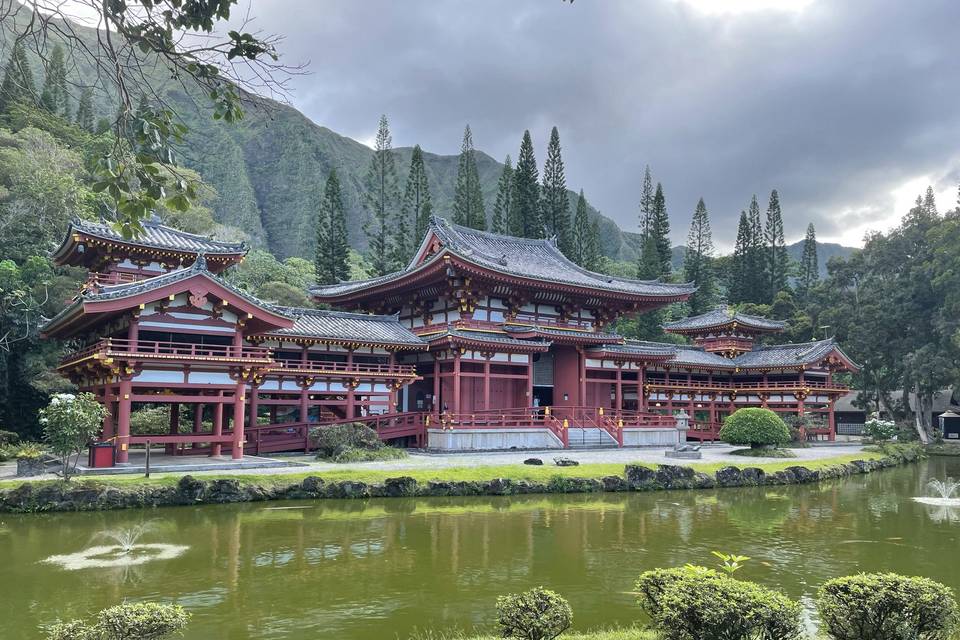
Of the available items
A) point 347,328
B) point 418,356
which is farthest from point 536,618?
point 418,356

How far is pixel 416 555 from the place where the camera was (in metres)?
13.2

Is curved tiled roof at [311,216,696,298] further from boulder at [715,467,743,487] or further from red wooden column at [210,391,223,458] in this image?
boulder at [715,467,743,487]

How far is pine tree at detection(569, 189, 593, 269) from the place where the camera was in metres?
66.7

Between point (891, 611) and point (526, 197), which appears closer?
point (891, 611)

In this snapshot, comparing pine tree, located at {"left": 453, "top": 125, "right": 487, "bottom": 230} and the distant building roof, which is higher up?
pine tree, located at {"left": 453, "top": 125, "right": 487, "bottom": 230}

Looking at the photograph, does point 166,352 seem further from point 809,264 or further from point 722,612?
point 809,264

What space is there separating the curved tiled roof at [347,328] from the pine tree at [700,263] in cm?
4918

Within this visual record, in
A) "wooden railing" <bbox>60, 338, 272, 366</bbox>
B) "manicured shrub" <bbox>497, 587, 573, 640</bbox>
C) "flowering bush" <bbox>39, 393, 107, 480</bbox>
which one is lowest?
"manicured shrub" <bbox>497, 587, 573, 640</bbox>

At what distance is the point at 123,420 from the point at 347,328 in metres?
11.7

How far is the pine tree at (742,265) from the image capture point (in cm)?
7600

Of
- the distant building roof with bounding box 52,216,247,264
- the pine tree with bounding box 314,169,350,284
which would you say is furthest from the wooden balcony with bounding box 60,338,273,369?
the pine tree with bounding box 314,169,350,284

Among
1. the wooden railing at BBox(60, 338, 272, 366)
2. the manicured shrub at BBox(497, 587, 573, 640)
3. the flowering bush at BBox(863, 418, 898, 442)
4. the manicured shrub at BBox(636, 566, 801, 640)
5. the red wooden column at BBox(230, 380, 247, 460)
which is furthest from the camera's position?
the flowering bush at BBox(863, 418, 898, 442)

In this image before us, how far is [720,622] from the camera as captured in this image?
6.64 meters

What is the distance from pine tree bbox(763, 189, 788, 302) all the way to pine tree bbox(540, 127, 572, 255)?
27.1 meters
